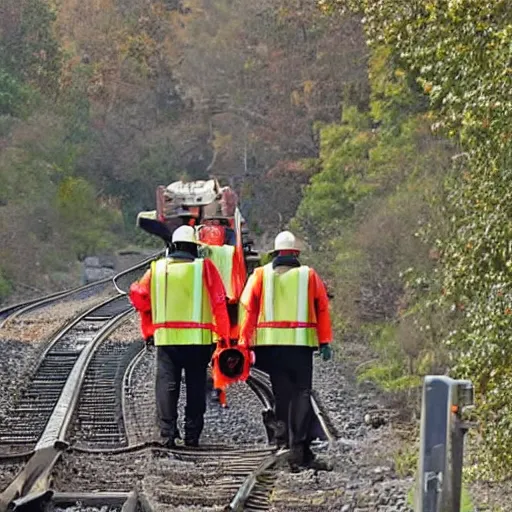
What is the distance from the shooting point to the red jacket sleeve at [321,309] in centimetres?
985

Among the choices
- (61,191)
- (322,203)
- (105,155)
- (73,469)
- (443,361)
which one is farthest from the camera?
(105,155)

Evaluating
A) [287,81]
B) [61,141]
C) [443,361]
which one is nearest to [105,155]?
[61,141]

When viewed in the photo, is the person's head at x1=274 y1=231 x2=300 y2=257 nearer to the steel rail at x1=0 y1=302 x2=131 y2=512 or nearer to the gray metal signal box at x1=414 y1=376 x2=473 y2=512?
the steel rail at x1=0 y1=302 x2=131 y2=512

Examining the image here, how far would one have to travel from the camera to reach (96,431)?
37.9ft

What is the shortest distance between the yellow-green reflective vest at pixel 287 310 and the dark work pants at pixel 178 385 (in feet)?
A: 3.31

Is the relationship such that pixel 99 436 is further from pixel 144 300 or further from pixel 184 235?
pixel 184 235

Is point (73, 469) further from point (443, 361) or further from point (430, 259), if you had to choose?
point (430, 259)

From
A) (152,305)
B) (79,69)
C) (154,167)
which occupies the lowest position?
(152,305)

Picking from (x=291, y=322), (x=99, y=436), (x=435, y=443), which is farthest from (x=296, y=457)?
(x=435, y=443)

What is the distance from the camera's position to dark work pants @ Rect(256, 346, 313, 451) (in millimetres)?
9789

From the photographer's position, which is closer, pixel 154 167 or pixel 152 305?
pixel 152 305

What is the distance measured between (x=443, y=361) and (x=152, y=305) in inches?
195

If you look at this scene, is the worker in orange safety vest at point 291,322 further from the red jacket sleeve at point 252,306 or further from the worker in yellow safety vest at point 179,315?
the worker in yellow safety vest at point 179,315

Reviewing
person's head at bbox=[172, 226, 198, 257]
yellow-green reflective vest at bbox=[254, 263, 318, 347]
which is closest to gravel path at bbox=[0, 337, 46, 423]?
person's head at bbox=[172, 226, 198, 257]
